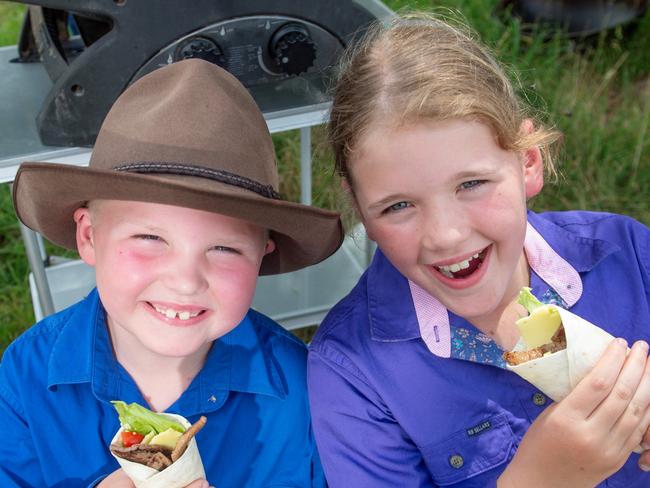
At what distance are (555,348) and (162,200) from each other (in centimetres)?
75

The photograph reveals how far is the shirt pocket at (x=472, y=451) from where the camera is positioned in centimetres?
188

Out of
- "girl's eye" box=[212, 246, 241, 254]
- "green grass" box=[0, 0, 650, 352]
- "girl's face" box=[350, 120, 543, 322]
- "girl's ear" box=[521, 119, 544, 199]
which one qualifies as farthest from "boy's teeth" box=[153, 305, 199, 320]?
"green grass" box=[0, 0, 650, 352]

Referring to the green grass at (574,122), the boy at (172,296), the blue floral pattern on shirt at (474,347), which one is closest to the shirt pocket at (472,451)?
the blue floral pattern on shirt at (474,347)

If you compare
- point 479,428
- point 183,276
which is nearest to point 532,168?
point 479,428

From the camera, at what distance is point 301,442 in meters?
1.92

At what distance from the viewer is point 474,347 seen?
1.86 m

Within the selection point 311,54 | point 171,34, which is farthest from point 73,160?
point 311,54

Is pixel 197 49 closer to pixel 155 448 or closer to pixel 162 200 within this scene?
pixel 162 200

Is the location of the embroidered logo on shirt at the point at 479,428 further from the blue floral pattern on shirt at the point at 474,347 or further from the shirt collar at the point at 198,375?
the shirt collar at the point at 198,375

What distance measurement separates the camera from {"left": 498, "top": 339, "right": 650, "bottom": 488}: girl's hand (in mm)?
1475

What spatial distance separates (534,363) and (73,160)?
1.14 meters

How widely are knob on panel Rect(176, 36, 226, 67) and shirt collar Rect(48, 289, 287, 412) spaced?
57 centimetres

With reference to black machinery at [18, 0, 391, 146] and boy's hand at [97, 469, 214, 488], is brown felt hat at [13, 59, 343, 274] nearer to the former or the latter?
black machinery at [18, 0, 391, 146]

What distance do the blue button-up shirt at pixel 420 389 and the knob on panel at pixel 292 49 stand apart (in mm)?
509
